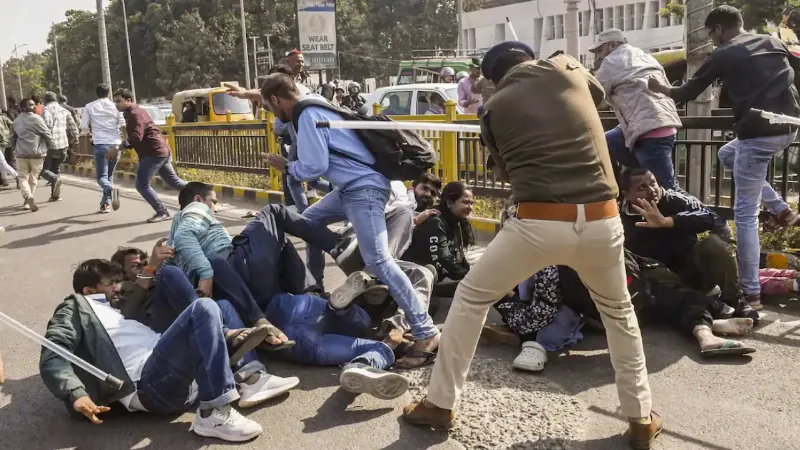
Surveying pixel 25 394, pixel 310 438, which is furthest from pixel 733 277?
pixel 25 394

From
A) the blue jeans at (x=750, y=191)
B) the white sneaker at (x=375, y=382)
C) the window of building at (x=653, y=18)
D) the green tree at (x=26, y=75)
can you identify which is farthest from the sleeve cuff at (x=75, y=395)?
the green tree at (x=26, y=75)

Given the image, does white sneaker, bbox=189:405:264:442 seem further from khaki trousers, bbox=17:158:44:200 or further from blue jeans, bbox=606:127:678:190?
khaki trousers, bbox=17:158:44:200

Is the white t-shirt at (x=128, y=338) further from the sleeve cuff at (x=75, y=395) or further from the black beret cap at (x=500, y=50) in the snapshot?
the black beret cap at (x=500, y=50)

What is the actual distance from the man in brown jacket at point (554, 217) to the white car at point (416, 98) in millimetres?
10055

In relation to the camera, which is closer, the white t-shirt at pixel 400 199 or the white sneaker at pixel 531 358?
the white sneaker at pixel 531 358

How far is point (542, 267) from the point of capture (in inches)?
128

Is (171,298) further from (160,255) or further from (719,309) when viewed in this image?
(719,309)

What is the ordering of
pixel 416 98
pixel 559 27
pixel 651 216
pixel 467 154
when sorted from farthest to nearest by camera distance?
pixel 559 27, pixel 416 98, pixel 467 154, pixel 651 216

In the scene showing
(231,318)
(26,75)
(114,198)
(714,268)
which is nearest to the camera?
(231,318)

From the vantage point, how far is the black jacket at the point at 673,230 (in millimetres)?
4887

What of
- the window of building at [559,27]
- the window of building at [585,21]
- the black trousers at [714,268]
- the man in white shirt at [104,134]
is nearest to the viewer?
the black trousers at [714,268]

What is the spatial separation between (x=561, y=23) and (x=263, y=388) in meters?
51.4

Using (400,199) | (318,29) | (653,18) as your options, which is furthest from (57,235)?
(653,18)

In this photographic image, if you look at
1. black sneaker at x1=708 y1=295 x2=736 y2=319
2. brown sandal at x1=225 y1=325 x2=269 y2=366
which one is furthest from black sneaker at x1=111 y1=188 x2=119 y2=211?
black sneaker at x1=708 y1=295 x2=736 y2=319
